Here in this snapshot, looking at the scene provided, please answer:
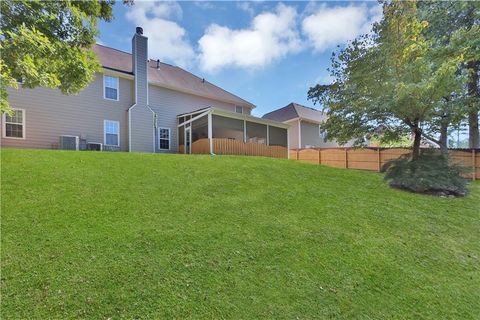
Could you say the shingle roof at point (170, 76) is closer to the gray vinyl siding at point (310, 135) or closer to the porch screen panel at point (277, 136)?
the porch screen panel at point (277, 136)

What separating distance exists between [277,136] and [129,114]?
9468 millimetres

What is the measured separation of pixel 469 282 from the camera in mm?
3439

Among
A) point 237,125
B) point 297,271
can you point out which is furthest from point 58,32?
point 237,125

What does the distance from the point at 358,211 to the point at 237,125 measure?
10.3 meters

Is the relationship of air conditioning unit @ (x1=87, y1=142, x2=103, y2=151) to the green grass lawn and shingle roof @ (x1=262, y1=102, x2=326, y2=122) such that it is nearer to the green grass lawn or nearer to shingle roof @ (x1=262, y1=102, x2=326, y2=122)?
the green grass lawn

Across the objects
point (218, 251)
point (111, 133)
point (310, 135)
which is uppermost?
point (310, 135)

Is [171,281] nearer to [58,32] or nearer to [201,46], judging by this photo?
[58,32]

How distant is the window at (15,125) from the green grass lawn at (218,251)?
558 centimetres

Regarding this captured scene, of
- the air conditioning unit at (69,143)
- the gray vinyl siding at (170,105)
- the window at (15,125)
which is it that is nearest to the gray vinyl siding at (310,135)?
the gray vinyl siding at (170,105)

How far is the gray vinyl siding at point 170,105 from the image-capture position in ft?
48.8

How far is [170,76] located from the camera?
16.7 metres

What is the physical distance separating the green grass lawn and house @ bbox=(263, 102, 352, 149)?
16.7 m

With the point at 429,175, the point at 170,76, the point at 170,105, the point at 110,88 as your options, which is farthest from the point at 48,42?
the point at 170,76

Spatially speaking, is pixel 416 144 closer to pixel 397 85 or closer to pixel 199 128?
pixel 397 85
